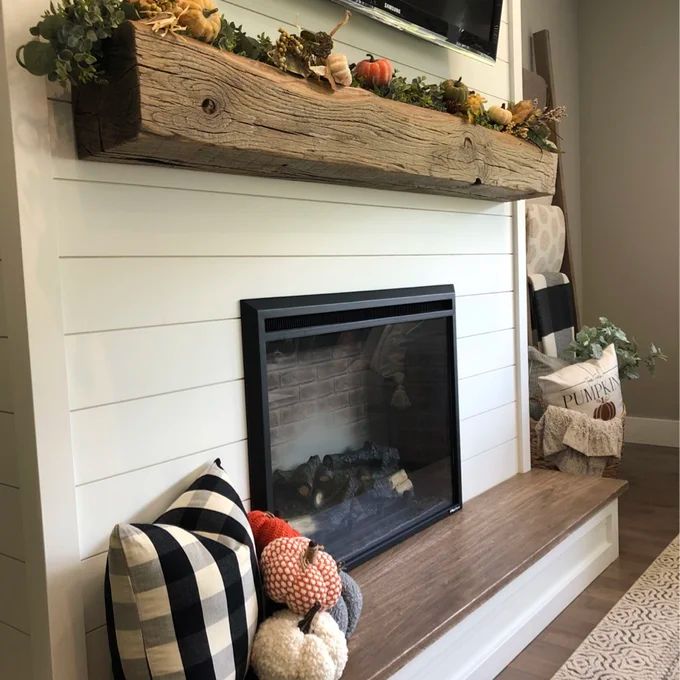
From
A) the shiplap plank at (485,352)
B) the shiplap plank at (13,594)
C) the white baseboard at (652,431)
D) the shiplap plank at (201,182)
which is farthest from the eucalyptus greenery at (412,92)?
the white baseboard at (652,431)

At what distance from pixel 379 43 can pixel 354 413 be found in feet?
3.26

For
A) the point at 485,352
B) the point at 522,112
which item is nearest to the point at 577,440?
the point at 485,352

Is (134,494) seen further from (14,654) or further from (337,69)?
(337,69)

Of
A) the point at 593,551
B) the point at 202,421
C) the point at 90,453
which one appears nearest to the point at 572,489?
the point at 593,551

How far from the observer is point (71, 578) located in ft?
4.14

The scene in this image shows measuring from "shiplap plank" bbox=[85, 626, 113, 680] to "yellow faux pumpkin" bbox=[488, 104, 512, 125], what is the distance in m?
1.63

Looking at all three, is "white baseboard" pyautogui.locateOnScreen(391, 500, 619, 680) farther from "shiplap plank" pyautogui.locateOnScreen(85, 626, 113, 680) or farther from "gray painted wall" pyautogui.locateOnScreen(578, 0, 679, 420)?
"gray painted wall" pyautogui.locateOnScreen(578, 0, 679, 420)

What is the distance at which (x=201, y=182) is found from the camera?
4.89 ft

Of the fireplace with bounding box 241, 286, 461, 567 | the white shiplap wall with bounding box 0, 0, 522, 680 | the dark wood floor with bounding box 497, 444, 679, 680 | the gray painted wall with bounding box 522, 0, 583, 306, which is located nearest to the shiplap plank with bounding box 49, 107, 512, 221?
the white shiplap wall with bounding box 0, 0, 522, 680

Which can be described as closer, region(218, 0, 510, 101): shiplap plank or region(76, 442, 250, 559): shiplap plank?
region(76, 442, 250, 559): shiplap plank

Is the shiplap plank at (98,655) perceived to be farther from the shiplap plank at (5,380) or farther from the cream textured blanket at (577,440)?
the cream textured blanket at (577,440)

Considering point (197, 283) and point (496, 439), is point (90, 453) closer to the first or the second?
point (197, 283)

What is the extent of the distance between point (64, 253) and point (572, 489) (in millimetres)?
1835

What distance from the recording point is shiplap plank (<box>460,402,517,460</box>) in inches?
91.8
